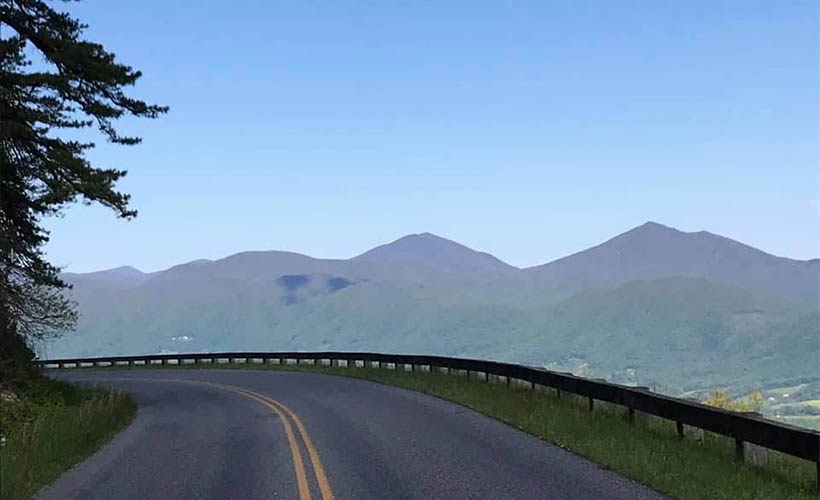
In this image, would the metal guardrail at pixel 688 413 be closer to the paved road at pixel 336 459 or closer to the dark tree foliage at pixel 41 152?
the paved road at pixel 336 459

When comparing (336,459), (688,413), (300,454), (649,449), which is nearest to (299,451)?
(300,454)

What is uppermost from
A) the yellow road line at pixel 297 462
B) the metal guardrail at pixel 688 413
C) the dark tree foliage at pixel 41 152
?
the dark tree foliage at pixel 41 152

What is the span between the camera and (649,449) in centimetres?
1217

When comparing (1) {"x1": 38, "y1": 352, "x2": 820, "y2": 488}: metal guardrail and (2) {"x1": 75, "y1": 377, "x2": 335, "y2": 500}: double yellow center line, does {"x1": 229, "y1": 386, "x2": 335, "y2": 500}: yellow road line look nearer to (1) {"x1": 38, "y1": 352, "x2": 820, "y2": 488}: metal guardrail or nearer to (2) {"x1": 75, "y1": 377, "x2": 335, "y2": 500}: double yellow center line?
(2) {"x1": 75, "y1": 377, "x2": 335, "y2": 500}: double yellow center line

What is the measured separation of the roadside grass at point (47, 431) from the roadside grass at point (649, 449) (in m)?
8.07

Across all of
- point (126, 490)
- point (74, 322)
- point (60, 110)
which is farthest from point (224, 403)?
point (126, 490)

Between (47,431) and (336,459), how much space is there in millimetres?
6356

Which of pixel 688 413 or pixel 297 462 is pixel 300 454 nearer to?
pixel 297 462

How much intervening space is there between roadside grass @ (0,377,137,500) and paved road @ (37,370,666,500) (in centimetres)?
37

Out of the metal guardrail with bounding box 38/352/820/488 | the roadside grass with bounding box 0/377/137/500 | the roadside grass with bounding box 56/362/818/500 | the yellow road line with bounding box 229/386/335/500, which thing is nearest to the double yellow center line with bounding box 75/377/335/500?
the yellow road line with bounding box 229/386/335/500

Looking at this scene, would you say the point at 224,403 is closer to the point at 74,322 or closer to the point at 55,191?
the point at 74,322

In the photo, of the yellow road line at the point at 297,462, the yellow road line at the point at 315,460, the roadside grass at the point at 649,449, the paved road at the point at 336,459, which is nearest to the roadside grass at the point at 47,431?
the paved road at the point at 336,459

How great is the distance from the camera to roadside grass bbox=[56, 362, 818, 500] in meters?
9.80

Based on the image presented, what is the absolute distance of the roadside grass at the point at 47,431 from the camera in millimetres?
12156
